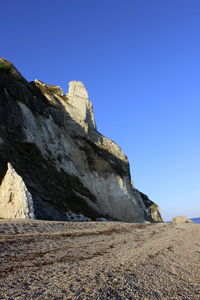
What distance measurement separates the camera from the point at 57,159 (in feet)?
115

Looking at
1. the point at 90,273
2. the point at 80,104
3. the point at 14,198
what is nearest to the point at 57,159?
the point at 14,198

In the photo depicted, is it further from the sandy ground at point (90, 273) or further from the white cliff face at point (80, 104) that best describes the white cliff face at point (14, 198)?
the white cliff face at point (80, 104)

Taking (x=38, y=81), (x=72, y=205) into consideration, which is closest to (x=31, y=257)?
(x=72, y=205)

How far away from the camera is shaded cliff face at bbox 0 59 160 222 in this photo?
82.0 ft

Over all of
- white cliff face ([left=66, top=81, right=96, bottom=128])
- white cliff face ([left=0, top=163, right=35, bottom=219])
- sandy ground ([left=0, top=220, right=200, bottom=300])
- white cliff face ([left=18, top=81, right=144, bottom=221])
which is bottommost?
sandy ground ([left=0, top=220, right=200, bottom=300])

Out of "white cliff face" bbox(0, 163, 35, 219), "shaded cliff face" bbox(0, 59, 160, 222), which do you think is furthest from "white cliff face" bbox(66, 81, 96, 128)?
"white cliff face" bbox(0, 163, 35, 219)

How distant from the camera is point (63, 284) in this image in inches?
227

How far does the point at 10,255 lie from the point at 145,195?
6934 cm

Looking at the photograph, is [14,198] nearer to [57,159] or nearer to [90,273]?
[57,159]

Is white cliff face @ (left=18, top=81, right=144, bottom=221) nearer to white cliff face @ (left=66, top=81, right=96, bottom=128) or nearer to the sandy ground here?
white cliff face @ (left=66, top=81, right=96, bottom=128)

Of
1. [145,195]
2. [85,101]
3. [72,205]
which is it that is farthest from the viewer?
[145,195]

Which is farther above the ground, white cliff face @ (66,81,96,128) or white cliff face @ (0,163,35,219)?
white cliff face @ (66,81,96,128)

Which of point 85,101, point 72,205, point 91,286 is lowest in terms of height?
point 91,286

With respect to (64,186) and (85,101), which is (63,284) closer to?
(64,186)
